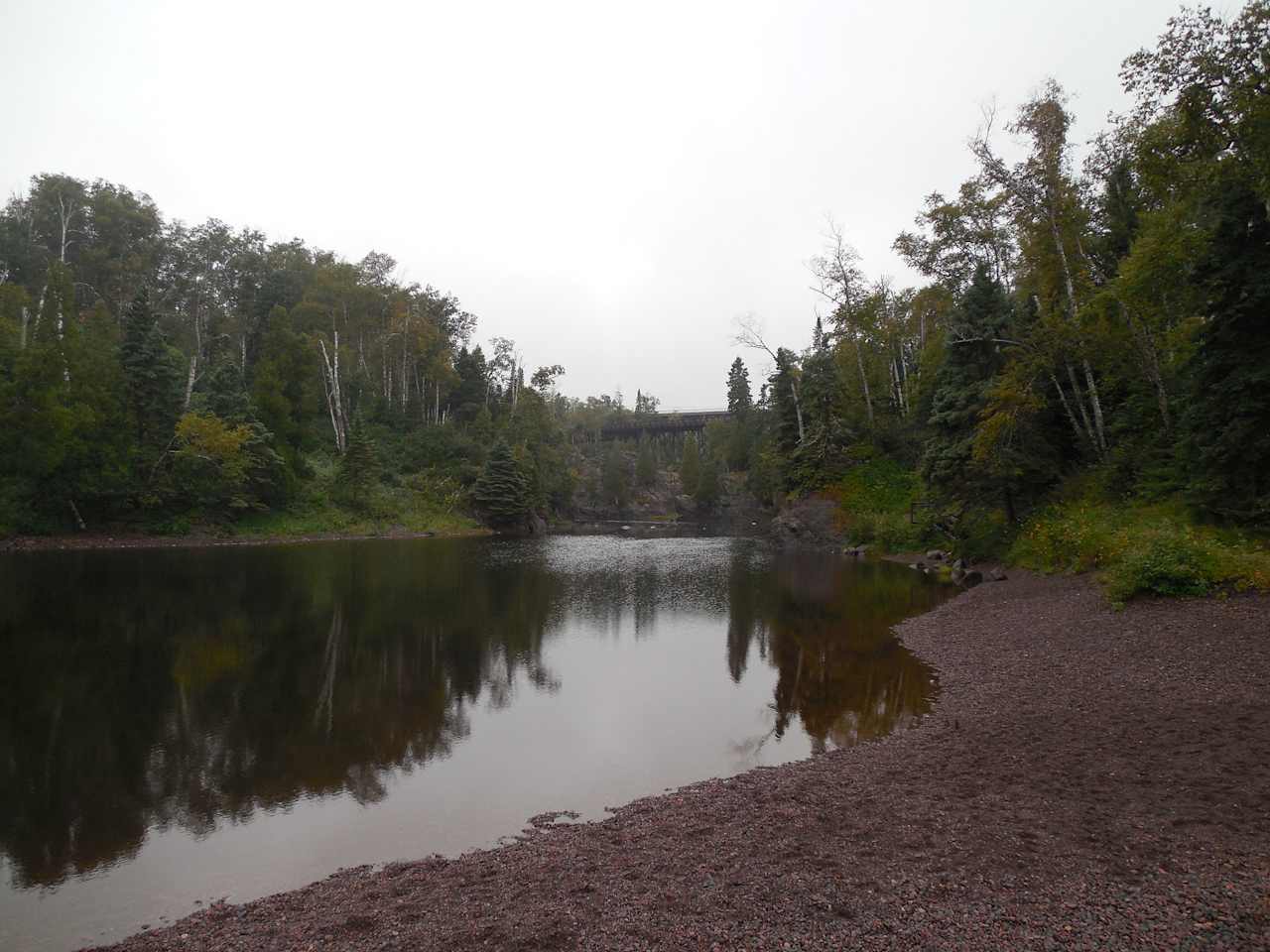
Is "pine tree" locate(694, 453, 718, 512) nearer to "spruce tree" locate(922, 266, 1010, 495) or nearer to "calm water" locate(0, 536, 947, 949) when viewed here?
"spruce tree" locate(922, 266, 1010, 495)

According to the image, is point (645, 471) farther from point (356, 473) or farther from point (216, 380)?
point (216, 380)

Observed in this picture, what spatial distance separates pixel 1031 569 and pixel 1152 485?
12.4 feet

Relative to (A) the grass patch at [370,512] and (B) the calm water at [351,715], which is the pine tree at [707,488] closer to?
(A) the grass patch at [370,512]

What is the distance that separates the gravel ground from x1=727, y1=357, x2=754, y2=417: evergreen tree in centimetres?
7463

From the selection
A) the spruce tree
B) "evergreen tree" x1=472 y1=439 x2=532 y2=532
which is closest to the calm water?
the spruce tree

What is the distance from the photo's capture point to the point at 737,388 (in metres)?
84.4

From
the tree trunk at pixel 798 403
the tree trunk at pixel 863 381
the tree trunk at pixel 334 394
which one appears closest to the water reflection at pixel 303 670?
the tree trunk at pixel 798 403

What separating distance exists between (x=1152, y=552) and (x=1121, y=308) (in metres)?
10.1

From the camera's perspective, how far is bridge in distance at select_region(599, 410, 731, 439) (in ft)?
313

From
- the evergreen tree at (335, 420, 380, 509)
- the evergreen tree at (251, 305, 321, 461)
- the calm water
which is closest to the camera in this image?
the calm water

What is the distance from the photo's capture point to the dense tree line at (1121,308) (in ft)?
38.2

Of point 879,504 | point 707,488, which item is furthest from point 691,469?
point 879,504

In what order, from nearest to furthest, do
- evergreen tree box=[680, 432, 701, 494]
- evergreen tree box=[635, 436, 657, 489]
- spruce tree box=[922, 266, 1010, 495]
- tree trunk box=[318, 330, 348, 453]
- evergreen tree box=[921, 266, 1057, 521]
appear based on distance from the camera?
evergreen tree box=[921, 266, 1057, 521], spruce tree box=[922, 266, 1010, 495], tree trunk box=[318, 330, 348, 453], evergreen tree box=[680, 432, 701, 494], evergreen tree box=[635, 436, 657, 489]

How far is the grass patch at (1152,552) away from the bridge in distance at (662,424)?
72.9 m
